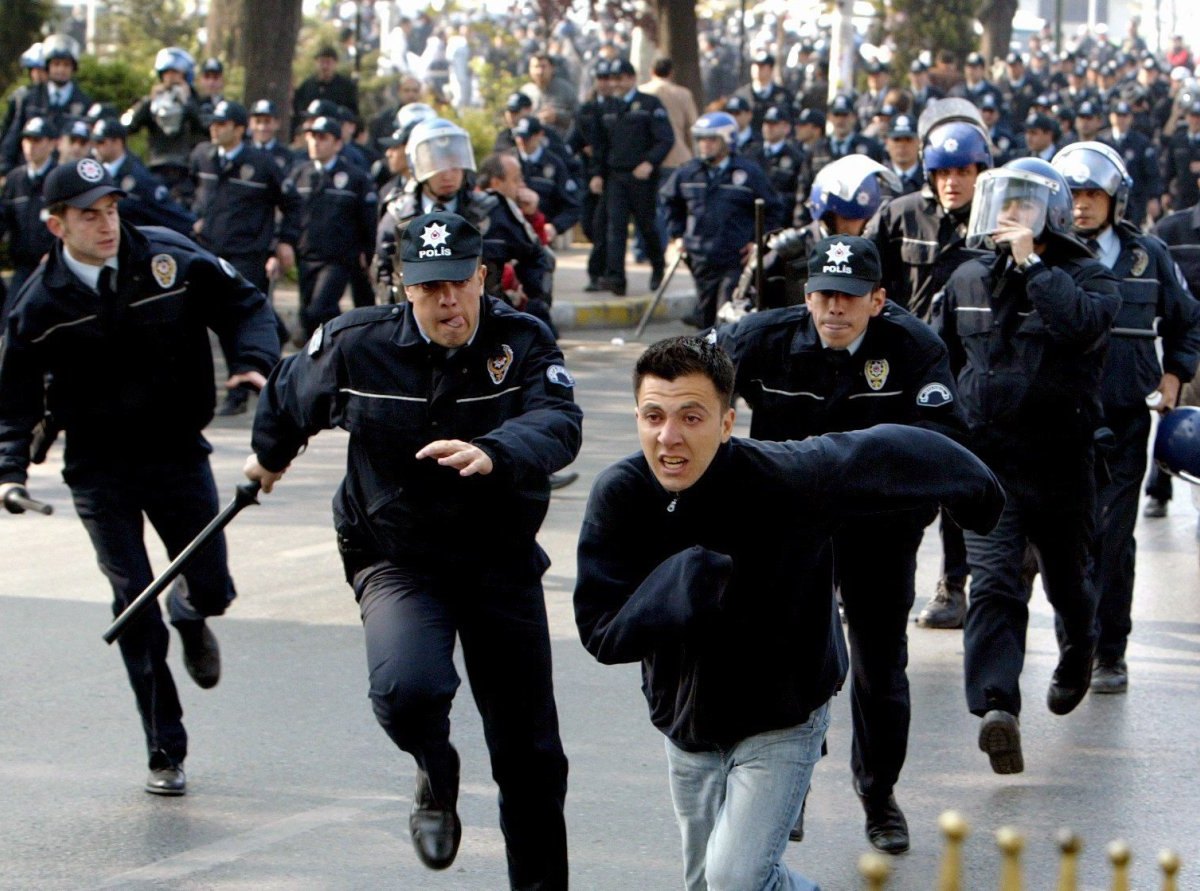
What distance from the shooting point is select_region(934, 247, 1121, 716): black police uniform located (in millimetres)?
6305

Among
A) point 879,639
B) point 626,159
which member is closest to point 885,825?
point 879,639

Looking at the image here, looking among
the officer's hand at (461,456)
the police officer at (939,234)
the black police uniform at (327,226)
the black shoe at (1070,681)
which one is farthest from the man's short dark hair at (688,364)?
the black police uniform at (327,226)

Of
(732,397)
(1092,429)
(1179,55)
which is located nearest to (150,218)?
(1092,429)

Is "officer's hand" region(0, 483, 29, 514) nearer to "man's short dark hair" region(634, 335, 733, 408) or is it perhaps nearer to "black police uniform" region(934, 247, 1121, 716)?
"man's short dark hair" region(634, 335, 733, 408)

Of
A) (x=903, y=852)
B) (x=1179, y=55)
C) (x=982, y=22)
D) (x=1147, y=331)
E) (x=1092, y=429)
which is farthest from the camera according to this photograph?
(x=1179, y=55)

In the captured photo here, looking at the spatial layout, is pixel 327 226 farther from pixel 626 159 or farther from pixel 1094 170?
pixel 1094 170

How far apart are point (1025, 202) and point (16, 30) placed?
15.6 meters

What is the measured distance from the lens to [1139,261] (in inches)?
287

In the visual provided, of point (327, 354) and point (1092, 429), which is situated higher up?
point (327, 354)

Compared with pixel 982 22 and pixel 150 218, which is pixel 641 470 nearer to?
pixel 150 218

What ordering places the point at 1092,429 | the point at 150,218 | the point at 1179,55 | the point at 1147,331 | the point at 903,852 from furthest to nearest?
the point at 1179,55, the point at 150,218, the point at 1147,331, the point at 1092,429, the point at 903,852

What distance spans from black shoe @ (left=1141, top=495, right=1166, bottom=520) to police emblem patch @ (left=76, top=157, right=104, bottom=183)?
6229mm

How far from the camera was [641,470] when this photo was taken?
4016mm

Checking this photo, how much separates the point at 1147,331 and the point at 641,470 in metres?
3.82
